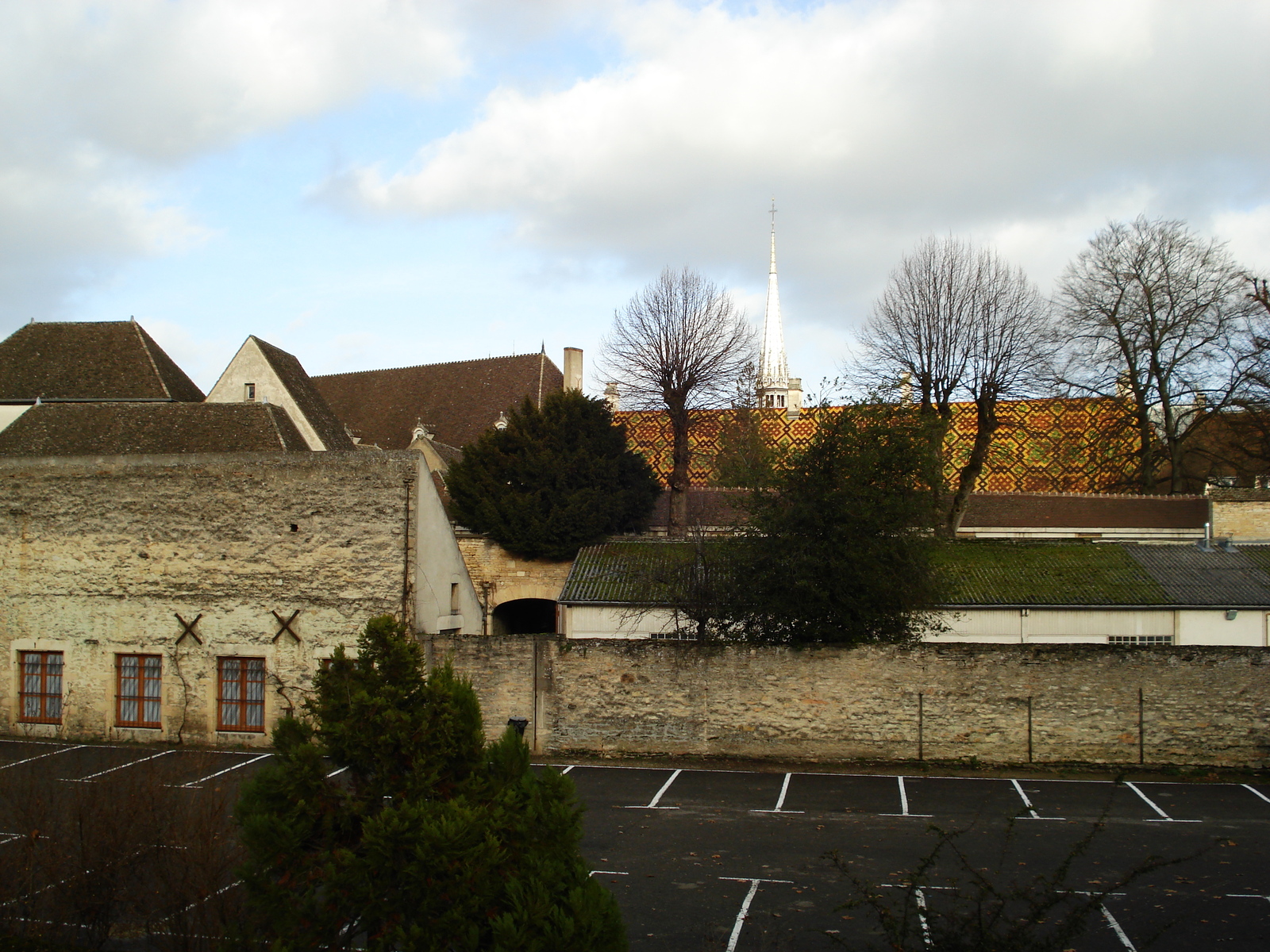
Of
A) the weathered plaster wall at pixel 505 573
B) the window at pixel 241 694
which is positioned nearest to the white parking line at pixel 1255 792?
the window at pixel 241 694

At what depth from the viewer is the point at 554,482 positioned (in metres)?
28.5

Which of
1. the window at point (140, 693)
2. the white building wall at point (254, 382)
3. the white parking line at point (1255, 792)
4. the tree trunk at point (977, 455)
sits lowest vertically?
the white parking line at point (1255, 792)

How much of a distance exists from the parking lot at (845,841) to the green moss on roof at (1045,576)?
18.8 feet

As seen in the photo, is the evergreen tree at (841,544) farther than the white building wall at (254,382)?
No

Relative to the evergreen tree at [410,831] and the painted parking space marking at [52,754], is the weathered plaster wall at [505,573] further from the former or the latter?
the evergreen tree at [410,831]

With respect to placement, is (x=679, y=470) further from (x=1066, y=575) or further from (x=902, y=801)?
(x=902, y=801)

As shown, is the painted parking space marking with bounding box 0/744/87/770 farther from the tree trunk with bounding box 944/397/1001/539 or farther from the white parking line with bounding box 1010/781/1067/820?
the tree trunk with bounding box 944/397/1001/539

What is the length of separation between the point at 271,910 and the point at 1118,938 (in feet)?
23.8

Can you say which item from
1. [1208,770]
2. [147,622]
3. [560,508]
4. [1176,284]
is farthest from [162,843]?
[1176,284]

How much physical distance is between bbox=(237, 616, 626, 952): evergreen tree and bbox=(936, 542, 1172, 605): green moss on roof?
49.7 feet

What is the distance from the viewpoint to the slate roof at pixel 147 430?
24.5 metres

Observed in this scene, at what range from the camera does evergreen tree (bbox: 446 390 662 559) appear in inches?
1102

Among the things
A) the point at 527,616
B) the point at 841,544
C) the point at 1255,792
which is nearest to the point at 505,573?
the point at 527,616

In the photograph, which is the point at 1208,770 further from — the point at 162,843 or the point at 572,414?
the point at 572,414
